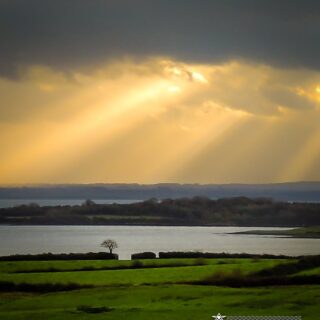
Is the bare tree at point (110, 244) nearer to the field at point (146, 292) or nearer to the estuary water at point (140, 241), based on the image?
the estuary water at point (140, 241)

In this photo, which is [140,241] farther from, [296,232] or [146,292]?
[296,232]

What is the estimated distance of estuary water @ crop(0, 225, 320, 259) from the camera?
520 inches

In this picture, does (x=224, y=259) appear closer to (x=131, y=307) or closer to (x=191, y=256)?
(x=191, y=256)

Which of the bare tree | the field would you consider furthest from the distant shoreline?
the bare tree

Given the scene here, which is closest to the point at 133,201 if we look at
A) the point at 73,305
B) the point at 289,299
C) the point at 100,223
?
the point at 100,223

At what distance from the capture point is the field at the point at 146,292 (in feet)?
34.8

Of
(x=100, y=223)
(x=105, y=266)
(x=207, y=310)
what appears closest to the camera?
(x=207, y=310)

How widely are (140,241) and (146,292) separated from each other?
1798 mm

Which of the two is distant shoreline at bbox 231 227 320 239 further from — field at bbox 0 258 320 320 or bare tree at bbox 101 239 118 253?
bare tree at bbox 101 239 118 253

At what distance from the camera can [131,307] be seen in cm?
1085

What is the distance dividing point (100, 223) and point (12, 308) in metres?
3.27

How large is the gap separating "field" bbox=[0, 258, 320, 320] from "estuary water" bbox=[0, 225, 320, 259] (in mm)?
328

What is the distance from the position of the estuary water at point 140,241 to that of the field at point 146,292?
33cm

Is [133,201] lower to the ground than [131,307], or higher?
higher
